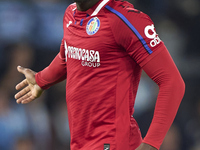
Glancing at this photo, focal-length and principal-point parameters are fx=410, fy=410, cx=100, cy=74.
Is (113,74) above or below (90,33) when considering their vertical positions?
below

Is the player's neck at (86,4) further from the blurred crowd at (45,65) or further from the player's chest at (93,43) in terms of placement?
the blurred crowd at (45,65)

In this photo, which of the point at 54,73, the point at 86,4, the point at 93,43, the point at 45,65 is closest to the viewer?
the point at 93,43

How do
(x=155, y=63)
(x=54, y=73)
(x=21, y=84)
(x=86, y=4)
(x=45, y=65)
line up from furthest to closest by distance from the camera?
1. (x=45, y=65)
2. (x=21, y=84)
3. (x=54, y=73)
4. (x=86, y=4)
5. (x=155, y=63)

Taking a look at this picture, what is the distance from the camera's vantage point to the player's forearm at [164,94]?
1.99m

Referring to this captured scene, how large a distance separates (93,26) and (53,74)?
2.35 feet

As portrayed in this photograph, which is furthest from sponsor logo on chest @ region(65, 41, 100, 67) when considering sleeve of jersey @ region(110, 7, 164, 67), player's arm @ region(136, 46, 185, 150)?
player's arm @ region(136, 46, 185, 150)

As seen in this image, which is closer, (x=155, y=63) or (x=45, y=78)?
(x=155, y=63)

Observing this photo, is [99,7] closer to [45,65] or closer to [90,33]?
[90,33]

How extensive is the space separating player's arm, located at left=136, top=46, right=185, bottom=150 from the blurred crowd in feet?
8.25

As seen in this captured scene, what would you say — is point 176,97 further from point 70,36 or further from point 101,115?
point 70,36

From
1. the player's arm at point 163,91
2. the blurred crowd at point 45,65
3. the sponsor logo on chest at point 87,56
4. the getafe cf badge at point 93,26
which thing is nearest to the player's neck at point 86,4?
the getafe cf badge at point 93,26

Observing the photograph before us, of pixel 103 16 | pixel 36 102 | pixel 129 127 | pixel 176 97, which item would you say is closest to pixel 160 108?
pixel 176 97

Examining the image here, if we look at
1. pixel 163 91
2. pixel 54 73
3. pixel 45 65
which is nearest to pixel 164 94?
pixel 163 91

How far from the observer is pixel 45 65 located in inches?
177
